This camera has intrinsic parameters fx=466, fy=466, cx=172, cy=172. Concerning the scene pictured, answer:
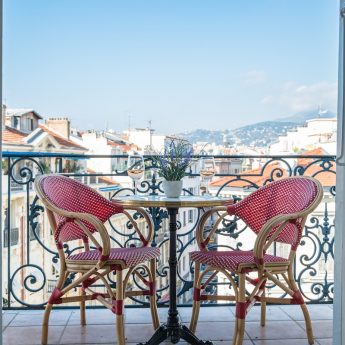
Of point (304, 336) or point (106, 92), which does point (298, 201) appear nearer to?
point (304, 336)

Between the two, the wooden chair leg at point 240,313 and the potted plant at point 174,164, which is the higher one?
the potted plant at point 174,164

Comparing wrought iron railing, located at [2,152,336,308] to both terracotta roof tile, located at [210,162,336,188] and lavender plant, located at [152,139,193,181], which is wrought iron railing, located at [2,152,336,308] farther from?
lavender plant, located at [152,139,193,181]

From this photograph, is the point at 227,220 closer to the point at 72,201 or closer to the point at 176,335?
the point at 176,335

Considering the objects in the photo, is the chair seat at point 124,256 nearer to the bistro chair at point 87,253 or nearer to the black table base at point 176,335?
the bistro chair at point 87,253

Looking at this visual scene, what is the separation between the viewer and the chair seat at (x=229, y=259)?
218cm

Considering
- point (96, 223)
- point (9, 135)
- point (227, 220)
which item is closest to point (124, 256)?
point (96, 223)

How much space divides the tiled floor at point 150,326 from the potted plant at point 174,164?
2.62 ft

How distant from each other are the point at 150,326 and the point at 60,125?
1174 centimetres

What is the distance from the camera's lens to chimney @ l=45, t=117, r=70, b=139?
1351 cm

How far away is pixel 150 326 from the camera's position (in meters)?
2.63

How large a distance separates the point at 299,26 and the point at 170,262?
9081 mm

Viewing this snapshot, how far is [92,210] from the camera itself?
8.58 feet

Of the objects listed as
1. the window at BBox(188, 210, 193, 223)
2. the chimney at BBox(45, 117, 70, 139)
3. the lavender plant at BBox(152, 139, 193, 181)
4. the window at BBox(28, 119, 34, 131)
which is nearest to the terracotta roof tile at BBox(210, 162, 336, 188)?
the window at BBox(188, 210, 193, 223)

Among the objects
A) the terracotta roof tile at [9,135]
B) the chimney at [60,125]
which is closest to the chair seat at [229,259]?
the terracotta roof tile at [9,135]
